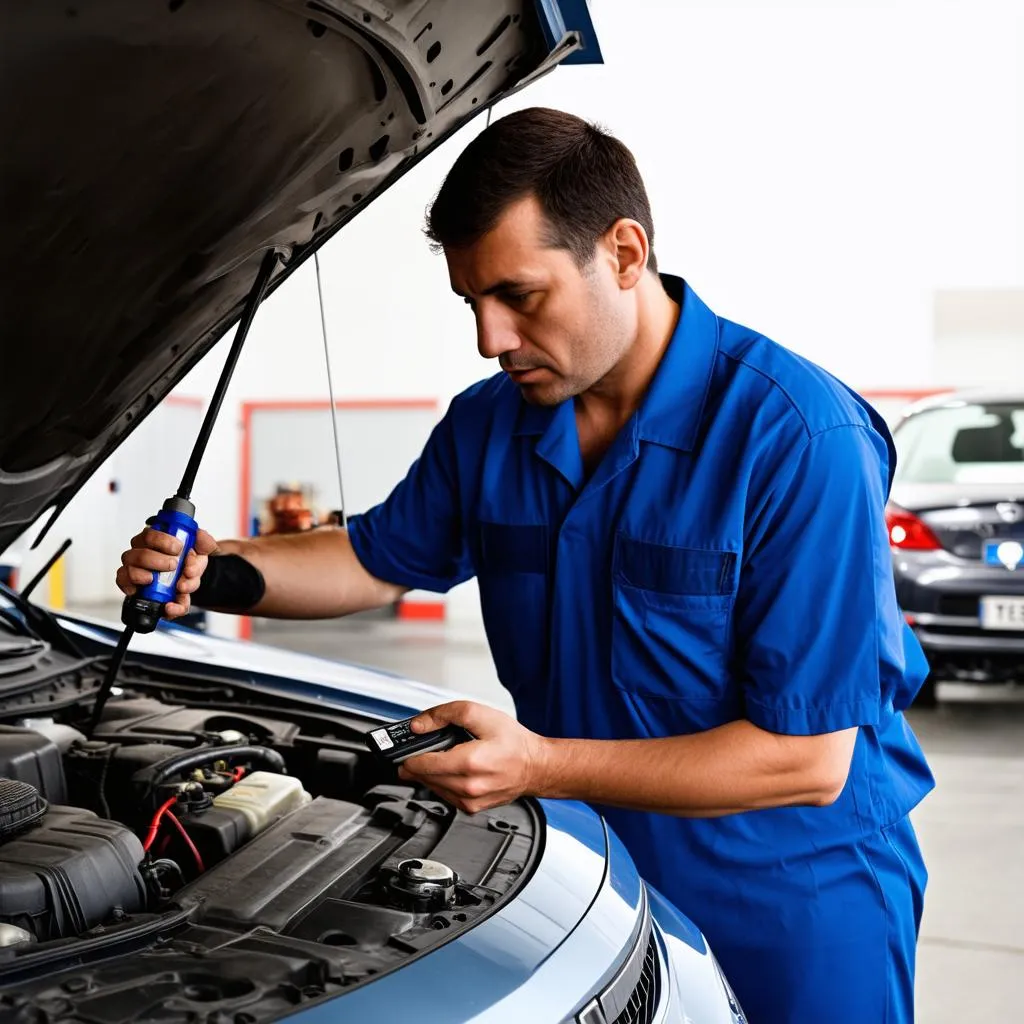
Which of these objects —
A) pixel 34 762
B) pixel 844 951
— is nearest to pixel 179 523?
pixel 34 762

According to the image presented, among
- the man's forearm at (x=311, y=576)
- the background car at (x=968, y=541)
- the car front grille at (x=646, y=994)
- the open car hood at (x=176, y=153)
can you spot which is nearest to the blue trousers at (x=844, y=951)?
the car front grille at (x=646, y=994)

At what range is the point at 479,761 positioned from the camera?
3.86ft

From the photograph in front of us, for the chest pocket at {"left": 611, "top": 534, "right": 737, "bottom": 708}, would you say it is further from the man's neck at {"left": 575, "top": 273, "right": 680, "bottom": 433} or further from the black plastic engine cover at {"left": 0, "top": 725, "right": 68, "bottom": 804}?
the black plastic engine cover at {"left": 0, "top": 725, "right": 68, "bottom": 804}

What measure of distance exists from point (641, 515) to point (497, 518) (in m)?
0.23

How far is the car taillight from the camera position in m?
4.14

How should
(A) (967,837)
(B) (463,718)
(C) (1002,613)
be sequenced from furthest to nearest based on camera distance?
(C) (1002,613)
(A) (967,837)
(B) (463,718)

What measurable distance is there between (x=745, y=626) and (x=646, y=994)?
0.42 meters

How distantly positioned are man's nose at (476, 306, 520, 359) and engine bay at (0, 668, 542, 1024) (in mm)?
560

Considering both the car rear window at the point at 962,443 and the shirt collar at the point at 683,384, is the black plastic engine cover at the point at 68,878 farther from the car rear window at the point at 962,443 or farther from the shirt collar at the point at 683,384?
the car rear window at the point at 962,443

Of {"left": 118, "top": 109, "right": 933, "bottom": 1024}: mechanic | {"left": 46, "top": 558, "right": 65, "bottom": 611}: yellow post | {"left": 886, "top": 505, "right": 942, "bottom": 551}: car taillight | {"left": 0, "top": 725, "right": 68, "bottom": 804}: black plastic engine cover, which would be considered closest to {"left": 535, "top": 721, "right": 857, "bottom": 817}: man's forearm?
{"left": 118, "top": 109, "right": 933, "bottom": 1024}: mechanic

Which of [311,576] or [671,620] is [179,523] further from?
[671,620]

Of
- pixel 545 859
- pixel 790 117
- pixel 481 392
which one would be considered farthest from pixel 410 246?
pixel 545 859

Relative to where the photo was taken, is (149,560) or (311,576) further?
(311,576)

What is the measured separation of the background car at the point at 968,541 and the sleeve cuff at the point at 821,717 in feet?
9.40
